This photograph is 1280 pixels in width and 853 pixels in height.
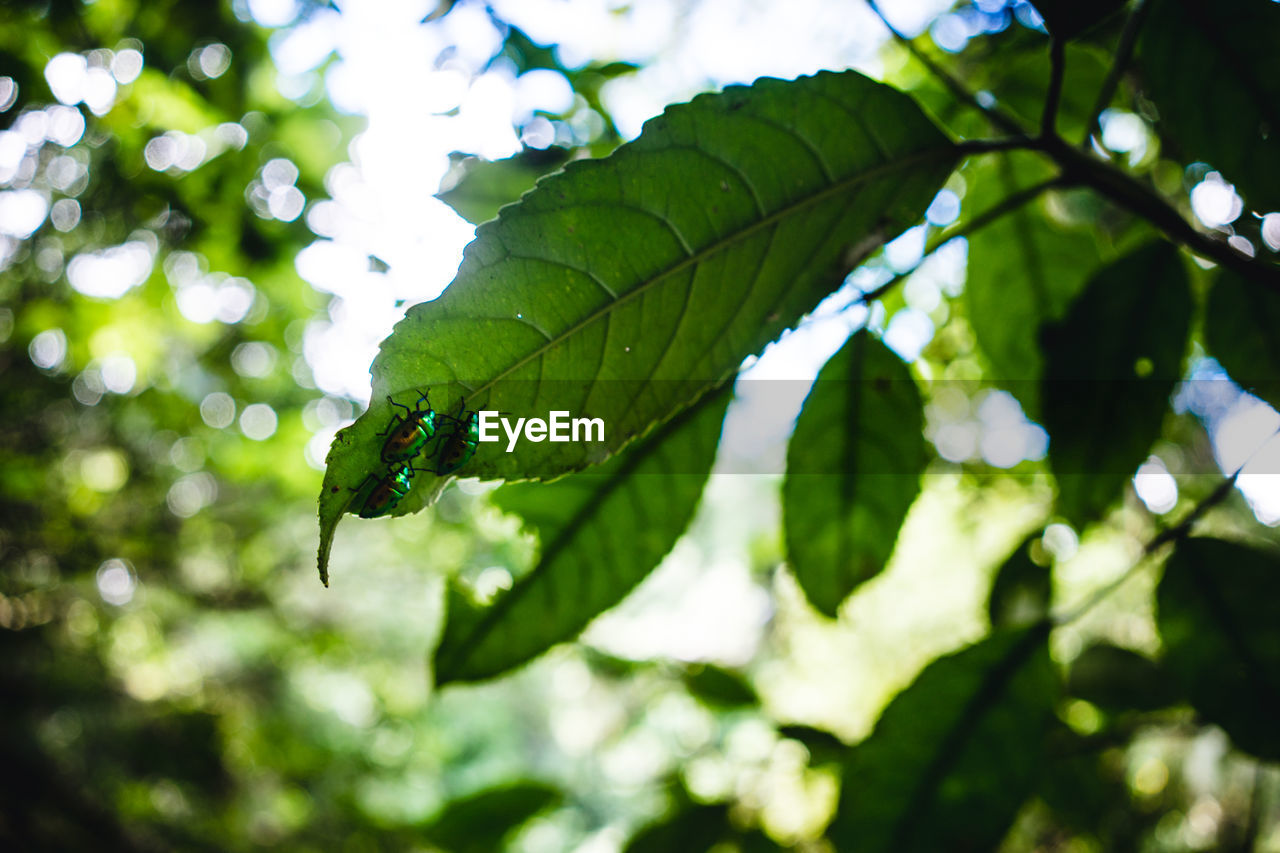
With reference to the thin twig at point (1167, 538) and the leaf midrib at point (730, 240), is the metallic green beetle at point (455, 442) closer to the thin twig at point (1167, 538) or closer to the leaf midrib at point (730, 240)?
the leaf midrib at point (730, 240)

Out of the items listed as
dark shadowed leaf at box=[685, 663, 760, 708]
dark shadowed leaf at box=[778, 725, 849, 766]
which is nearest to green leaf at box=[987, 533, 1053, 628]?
dark shadowed leaf at box=[778, 725, 849, 766]

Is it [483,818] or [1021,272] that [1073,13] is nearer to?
[1021,272]

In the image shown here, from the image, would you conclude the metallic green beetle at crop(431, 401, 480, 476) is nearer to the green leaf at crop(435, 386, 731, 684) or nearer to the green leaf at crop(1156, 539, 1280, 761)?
the green leaf at crop(435, 386, 731, 684)

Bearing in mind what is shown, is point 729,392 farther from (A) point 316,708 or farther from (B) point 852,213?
(A) point 316,708

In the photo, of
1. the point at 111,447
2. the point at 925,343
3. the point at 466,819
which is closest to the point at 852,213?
the point at 466,819

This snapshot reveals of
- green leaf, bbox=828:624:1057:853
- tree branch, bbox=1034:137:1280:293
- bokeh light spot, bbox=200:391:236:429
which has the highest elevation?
tree branch, bbox=1034:137:1280:293

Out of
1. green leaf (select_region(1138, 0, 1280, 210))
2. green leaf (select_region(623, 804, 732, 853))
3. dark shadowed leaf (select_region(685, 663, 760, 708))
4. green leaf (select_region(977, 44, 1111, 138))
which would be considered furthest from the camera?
dark shadowed leaf (select_region(685, 663, 760, 708))

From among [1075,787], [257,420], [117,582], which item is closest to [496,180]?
[1075,787]
